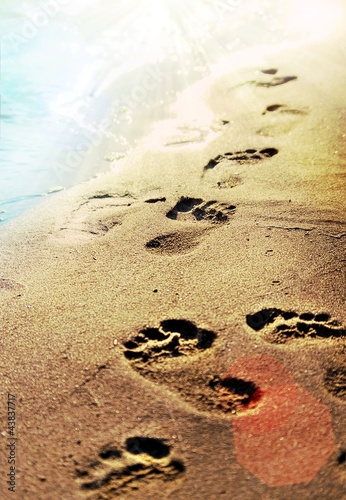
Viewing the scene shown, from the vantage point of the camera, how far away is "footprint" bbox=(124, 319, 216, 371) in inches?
68.1

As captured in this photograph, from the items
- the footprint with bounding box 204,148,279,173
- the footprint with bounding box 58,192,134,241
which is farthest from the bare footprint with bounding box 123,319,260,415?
the footprint with bounding box 204,148,279,173

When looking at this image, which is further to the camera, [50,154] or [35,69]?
[35,69]

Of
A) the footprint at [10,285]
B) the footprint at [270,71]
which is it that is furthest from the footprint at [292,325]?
the footprint at [270,71]

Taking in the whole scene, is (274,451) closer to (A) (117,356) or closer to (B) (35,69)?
(A) (117,356)

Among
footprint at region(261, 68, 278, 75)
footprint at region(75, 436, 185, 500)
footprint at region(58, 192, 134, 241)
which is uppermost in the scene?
footprint at region(261, 68, 278, 75)

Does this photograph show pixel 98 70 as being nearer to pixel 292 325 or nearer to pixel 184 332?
pixel 184 332

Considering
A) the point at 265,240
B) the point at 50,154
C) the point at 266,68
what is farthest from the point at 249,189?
the point at 266,68

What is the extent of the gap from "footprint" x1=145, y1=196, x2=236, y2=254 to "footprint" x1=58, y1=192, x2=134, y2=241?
1.11ft

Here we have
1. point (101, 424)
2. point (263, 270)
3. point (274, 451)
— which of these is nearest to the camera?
point (274, 451)

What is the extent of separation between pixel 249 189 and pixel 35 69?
14.8 feet

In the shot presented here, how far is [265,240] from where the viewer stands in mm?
2285

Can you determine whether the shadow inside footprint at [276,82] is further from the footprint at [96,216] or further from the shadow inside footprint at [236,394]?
the shadow inside footprint at [236,394]

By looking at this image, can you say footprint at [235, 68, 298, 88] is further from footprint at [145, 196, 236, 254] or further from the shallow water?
footprint at [145, 196, 236, 254]

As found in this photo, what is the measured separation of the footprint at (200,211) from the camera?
2.55 meters
